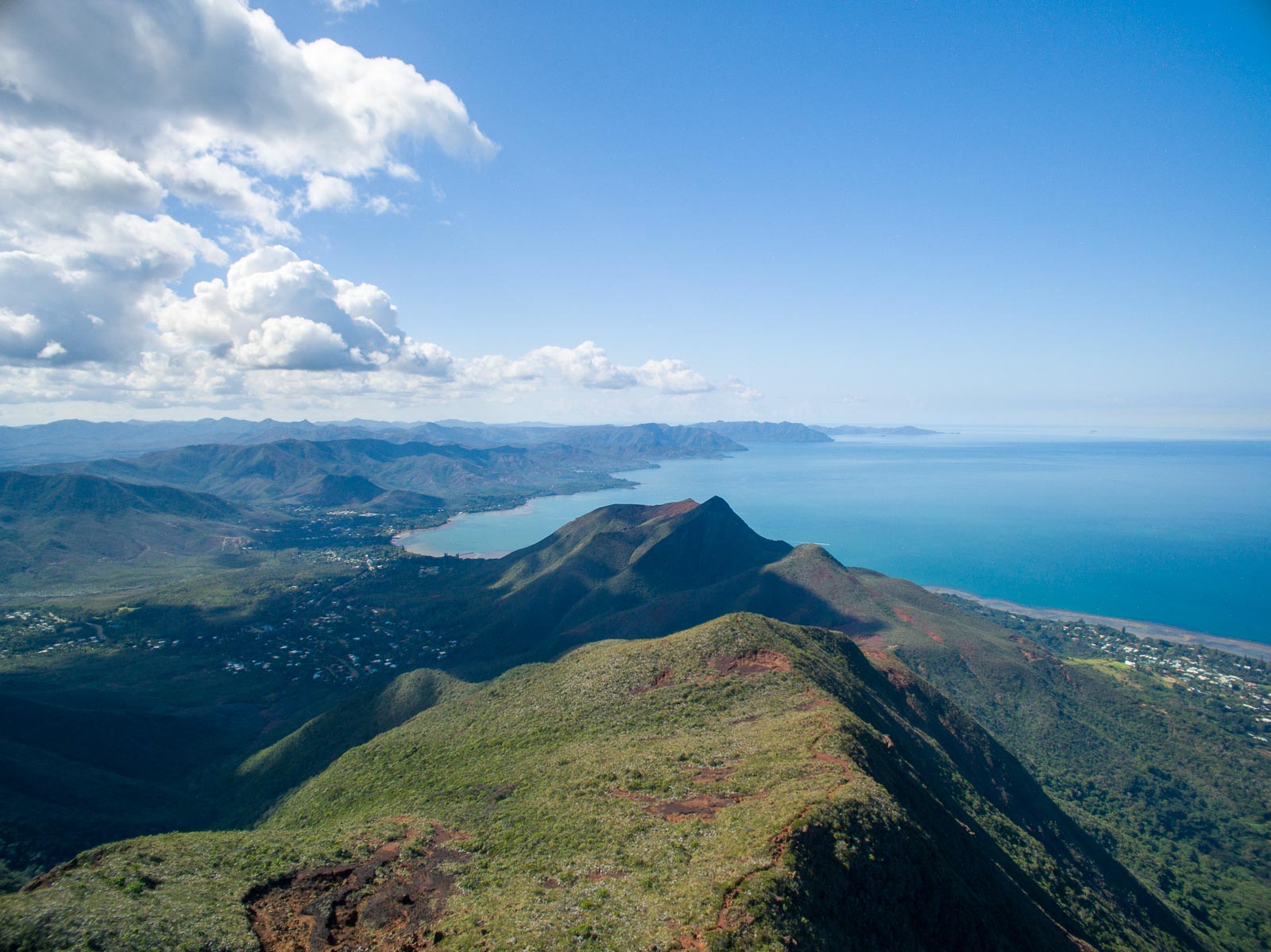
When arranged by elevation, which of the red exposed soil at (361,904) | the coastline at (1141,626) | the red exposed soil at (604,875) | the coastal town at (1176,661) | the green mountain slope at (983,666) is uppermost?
the red exposed soil at (604,875)

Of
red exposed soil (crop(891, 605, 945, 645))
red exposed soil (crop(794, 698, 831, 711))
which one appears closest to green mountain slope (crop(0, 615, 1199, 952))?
red exposed soil (crop(794, 698, 831, 711))

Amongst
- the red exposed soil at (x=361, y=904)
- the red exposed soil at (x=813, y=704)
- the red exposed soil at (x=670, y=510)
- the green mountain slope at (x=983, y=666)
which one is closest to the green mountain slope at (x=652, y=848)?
the red exposed soil at (x=361, y=904)

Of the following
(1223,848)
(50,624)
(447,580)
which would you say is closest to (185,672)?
(50,624)

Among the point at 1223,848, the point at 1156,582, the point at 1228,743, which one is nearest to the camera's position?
the point at 1223,848

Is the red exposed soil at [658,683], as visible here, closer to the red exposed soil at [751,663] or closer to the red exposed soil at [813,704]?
the red exposed soil at [751,663]

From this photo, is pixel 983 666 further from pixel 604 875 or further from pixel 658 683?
pixel 604 875

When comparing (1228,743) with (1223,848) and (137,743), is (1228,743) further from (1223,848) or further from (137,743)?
(137,743)
